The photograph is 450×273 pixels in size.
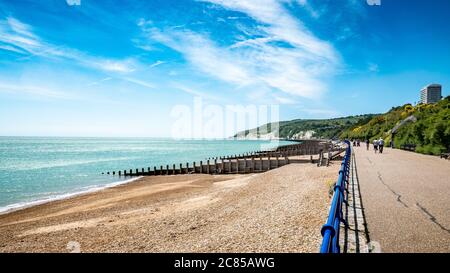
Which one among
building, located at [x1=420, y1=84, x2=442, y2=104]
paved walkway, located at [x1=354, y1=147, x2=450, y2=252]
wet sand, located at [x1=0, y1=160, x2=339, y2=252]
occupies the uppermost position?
building, located at [x1=420, y1=84, x2=442, y2=104]

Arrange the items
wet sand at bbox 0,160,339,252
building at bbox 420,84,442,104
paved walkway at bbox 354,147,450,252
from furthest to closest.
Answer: building at bbox 420,84,442,104 < wet sand at bbox 0,160,339,252 < paved walkway at bbox 354,147,450,252

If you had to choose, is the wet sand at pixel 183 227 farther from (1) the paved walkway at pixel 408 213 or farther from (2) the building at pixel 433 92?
(2) the building at pixel 433 92

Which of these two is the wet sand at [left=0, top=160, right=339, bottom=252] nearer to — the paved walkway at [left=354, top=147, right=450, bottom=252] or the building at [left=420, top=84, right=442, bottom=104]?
the paved walkway at [left=354, top=147, right=450, bottom=252]

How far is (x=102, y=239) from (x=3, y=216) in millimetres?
11119

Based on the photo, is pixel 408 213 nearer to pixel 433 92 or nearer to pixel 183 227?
pixel 183 227

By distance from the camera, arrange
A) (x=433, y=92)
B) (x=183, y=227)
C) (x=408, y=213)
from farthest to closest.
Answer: (x=433, y=92), (x=183, y=227), (x=408, y=213)

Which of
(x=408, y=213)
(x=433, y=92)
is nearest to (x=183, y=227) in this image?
(x=408, y=213)

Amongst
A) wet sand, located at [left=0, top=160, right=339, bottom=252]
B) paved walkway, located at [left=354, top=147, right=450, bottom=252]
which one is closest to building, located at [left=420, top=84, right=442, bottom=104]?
paved walkway, located at [left=354, top=147, right=450, bottom=252]

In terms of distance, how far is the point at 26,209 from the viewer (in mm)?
18344

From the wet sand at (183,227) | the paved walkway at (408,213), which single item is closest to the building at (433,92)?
the paved walkway at (408,213)

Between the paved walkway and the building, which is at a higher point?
the building

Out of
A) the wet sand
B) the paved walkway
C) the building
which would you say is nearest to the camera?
the paved walkway

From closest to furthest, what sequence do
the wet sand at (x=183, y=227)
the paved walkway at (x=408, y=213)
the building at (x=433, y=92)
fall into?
the paved walkway at (x=408, y=213) → the wet sand at (x=183, y=227) → the building at (x=433, y=92)
